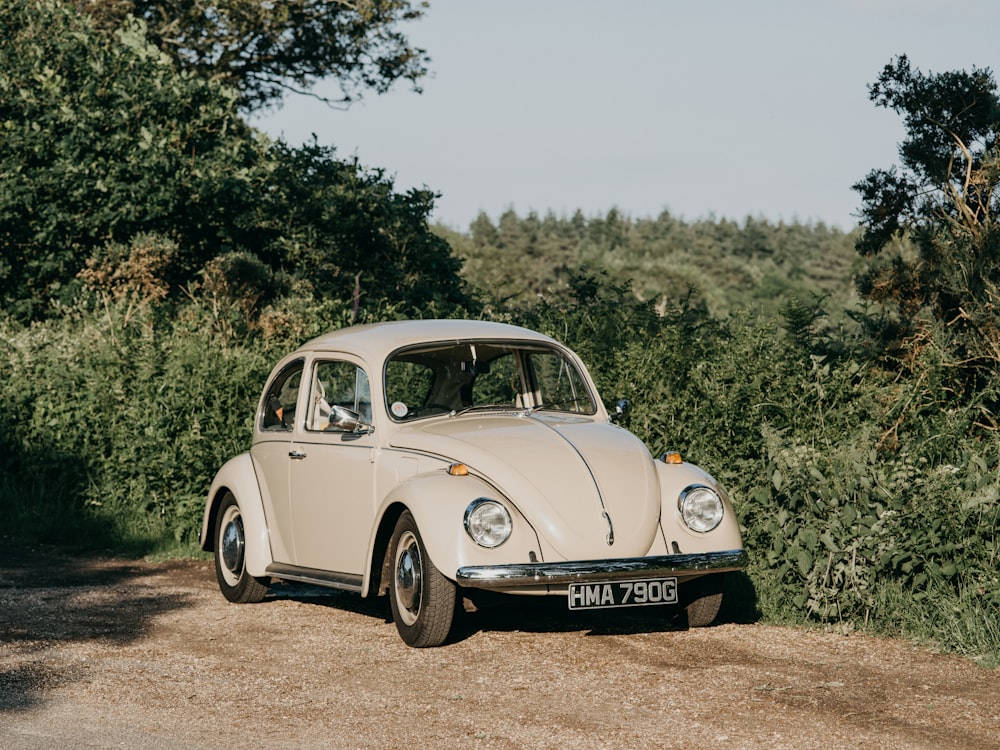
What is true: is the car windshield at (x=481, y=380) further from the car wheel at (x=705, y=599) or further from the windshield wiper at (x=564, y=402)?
the car wheel at (x=705, y=599)

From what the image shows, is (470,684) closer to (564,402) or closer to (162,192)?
(564,402)

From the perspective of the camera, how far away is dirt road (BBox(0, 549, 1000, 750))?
18.5ft

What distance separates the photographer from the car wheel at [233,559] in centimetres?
942

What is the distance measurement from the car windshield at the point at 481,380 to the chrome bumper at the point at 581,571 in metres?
1.64

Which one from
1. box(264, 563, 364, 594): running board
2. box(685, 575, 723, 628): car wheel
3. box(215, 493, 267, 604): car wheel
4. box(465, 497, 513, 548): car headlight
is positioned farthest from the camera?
box(215, 493, 267, 604): car wheel

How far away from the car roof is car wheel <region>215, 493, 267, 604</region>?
1434 mm

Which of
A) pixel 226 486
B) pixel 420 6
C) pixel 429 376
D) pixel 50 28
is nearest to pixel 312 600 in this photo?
pixel 226 486

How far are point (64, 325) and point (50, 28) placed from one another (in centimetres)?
920

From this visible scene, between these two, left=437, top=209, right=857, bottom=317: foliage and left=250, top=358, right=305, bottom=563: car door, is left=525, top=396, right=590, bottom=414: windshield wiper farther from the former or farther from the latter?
left=437, top=209, right=857, bottom=317: foliage

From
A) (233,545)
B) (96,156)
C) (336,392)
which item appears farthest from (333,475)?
(96,156)

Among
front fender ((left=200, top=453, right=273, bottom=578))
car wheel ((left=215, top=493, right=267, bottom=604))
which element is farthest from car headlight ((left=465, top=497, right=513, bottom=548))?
car wheel ((left=215, top=493, right=267, bottom=604))

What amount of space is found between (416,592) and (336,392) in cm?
206

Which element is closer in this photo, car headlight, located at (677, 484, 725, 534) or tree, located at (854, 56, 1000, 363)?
car headlight, located at (677, 484, 725, 534)

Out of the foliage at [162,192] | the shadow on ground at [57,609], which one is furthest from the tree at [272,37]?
the shadow on ground at [57,609]
